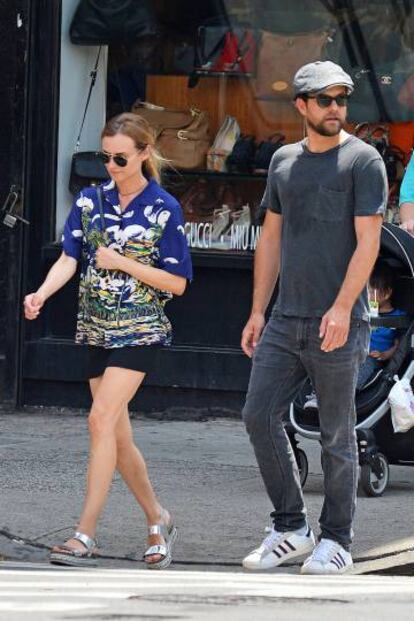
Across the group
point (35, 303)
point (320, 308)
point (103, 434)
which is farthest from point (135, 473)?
point (320, 308)

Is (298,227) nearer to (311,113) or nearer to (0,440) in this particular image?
(311,113)

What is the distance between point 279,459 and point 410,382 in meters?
1.59

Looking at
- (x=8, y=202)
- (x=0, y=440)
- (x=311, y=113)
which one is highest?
(x=311, y=113)

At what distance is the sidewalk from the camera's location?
704 centimetres

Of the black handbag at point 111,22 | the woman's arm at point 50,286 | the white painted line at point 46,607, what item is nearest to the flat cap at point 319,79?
the woman's arm at point 50,286

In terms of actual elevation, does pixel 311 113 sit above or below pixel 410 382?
above

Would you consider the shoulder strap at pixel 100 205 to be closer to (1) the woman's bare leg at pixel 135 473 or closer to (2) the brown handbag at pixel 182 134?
(1) the woman's bare leg at pixel 135 473

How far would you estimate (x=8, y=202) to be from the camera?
33.8 ft

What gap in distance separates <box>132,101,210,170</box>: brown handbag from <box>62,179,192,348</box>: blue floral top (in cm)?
344

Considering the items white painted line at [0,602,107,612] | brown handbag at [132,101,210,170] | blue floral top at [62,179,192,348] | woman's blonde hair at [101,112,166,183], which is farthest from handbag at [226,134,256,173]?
white painted line at [0,602,107,612]

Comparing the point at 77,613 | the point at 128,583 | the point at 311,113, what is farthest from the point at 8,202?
the point at 77,613

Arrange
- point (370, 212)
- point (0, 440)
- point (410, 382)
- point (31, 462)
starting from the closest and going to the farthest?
point (370, 212) → point (410, 382) → point (31, 462) → point (0, 440)

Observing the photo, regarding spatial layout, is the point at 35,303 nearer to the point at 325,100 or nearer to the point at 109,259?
the point at 109,259

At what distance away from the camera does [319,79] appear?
6473mm
